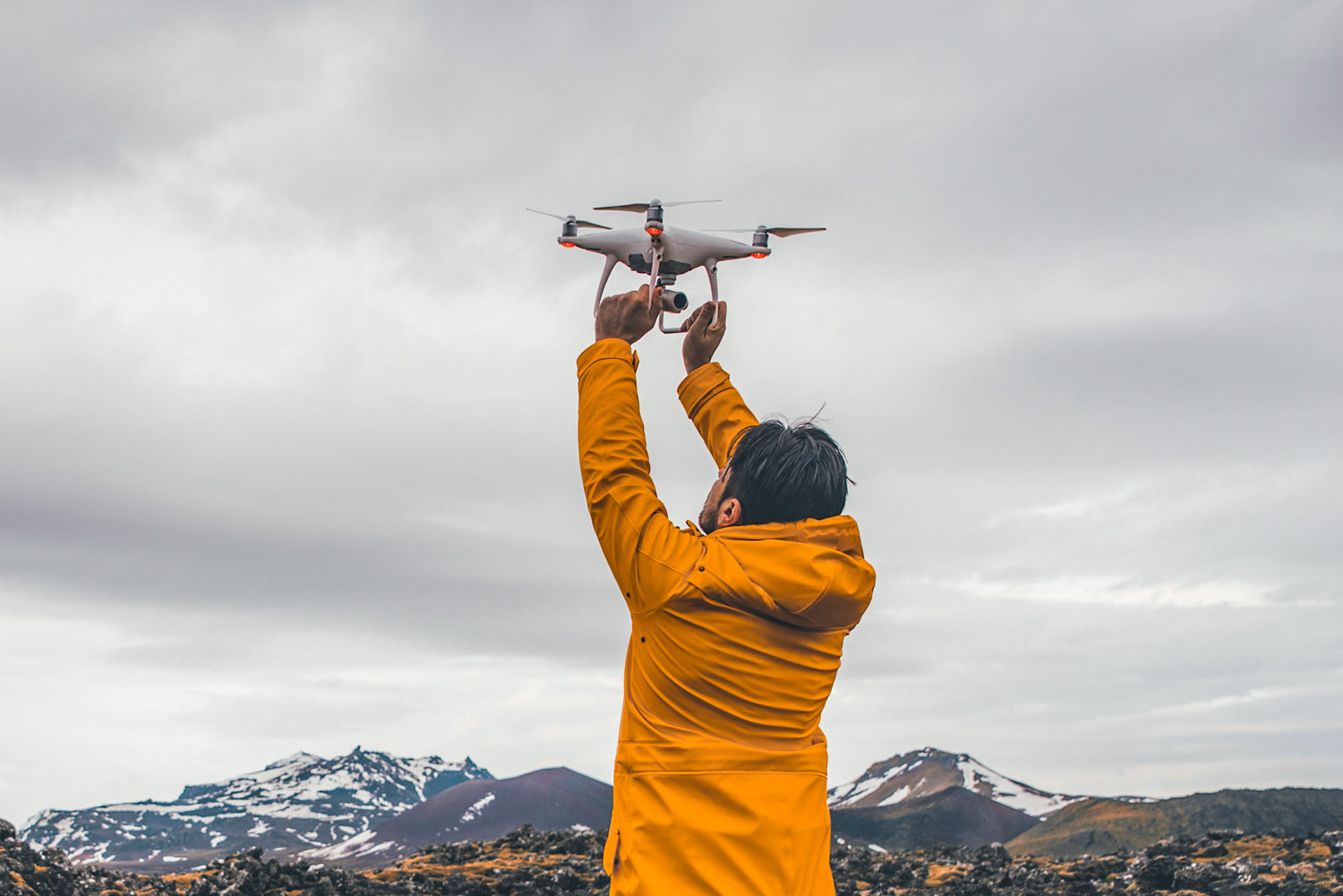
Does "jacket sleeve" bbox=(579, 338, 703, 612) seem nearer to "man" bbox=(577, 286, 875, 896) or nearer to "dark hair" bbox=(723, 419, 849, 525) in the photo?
"man" bbox=(577, 286, 875, 896)

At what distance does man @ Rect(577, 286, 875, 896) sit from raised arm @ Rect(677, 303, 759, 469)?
47.1 inches

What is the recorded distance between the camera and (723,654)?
472 centimetres

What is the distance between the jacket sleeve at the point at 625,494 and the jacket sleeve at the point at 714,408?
139 centimetres

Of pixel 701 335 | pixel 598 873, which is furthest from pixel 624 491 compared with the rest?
pixel 598 873

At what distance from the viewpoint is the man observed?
4.59 meters

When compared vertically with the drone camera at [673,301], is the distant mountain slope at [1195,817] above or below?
below

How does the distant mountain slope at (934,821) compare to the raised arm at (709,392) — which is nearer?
the raised arm at (709,392)

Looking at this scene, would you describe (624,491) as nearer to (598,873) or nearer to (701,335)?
(701,335)

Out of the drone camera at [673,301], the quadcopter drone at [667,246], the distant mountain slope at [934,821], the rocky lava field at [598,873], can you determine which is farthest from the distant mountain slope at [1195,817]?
the drone camera at [673,301]

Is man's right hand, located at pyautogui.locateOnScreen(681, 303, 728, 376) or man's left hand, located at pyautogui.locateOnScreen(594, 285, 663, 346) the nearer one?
man's left hand, located at pyautogui.locateOnScreen(594, 285, 663, 346)

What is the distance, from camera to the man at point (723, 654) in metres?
4.59

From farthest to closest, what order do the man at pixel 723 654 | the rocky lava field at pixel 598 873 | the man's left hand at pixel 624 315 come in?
the rocky lava field at pixel 598 873 < the man's left hand at pixel 624 315 < the man at pixel 723 654

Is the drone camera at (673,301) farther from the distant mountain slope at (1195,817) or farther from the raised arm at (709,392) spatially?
the distant mountain slope at (1195,817)

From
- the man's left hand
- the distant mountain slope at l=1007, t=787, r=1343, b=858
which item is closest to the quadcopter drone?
the man's left hand
